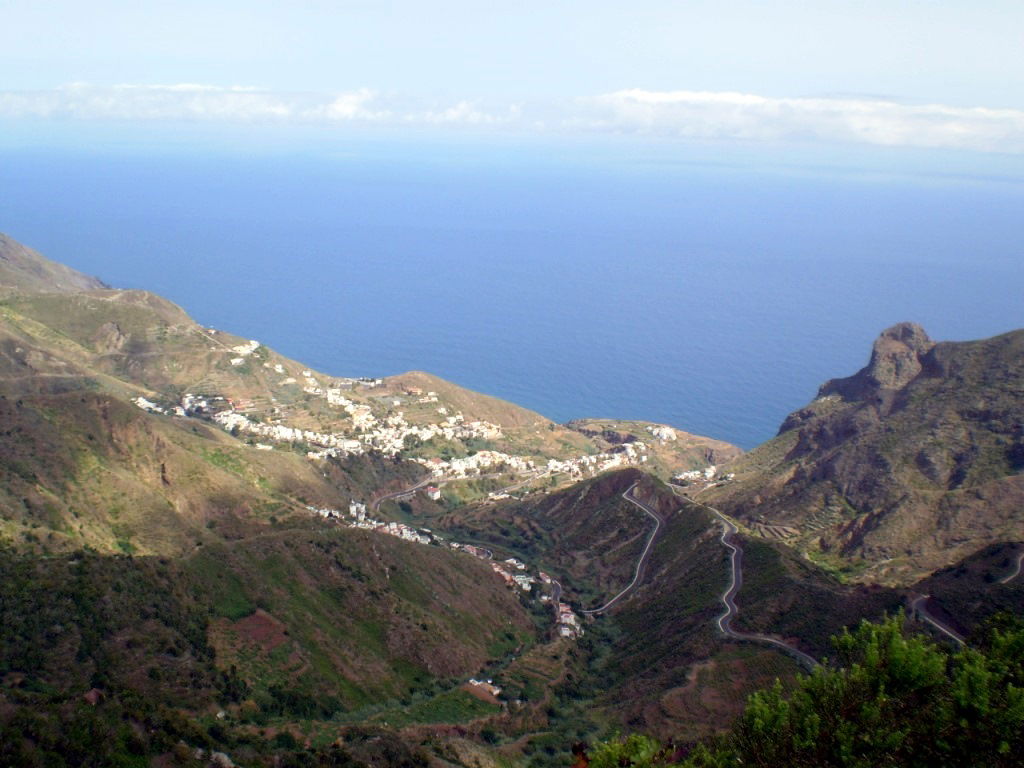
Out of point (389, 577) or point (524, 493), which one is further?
point (524, 493)

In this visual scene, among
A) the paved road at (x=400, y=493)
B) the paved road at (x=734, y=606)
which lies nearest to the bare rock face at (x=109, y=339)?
the paved road at (x=400, y=493)

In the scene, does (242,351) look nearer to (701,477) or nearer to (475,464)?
(475,464)

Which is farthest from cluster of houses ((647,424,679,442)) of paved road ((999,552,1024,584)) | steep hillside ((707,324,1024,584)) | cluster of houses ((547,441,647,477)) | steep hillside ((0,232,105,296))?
steep hillside ((0,232,105,296))

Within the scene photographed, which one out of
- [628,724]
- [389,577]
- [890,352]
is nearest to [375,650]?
[389,577]

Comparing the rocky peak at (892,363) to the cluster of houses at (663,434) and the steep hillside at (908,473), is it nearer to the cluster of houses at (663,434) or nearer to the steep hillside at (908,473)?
the steep hillside at (908,473)

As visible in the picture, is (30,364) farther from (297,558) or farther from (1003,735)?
(1003,735)

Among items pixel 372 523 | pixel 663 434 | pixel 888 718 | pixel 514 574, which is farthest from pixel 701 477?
pixel 888 718
